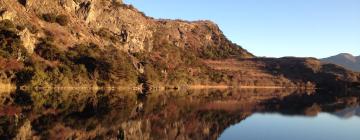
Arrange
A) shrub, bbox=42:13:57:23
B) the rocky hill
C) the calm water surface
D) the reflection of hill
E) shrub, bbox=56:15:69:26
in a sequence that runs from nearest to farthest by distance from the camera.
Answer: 1. the calm water surface
2. the reflection of hill
3. the rocky hill
4. shrub, bbox=42:13:57:23
5. shrub, bbox=56:15:69:26

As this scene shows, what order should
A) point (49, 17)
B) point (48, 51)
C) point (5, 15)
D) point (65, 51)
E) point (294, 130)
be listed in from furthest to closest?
point (49, 17) < point (65, 51) < point (48, 51) < point (5, 15) < point (294, 130)

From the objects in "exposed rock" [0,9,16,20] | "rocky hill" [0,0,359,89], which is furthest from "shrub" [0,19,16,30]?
"exposed rock" [0,9,16,20]

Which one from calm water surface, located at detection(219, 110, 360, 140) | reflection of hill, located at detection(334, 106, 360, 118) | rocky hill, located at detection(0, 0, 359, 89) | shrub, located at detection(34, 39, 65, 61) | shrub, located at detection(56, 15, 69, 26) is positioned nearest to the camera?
calm water surface, located at detection(219, 110, 360, 140)

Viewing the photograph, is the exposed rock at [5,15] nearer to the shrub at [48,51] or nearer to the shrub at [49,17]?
the shrub at [48,51]

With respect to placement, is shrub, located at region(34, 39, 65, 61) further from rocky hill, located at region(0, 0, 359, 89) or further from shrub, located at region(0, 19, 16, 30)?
shrub, located at region(0, 19, 16, 30)

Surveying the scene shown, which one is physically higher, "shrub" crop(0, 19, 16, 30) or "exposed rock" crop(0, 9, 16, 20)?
"exposed rock" crop(0, 9, 16, 20)

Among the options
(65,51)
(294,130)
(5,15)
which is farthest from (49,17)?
(294,130)

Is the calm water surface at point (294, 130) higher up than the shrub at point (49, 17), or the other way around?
the shrub at point (49, 17)

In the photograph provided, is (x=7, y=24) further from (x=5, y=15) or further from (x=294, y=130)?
(x=294, y=130)

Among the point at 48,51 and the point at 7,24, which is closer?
the point at 7,24

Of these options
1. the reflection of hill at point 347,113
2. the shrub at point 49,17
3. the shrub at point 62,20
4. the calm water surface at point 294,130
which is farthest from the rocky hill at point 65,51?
the calm water surface at point 294,130

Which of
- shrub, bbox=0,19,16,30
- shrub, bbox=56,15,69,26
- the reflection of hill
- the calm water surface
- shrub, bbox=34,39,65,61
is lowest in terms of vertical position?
the calm water surface

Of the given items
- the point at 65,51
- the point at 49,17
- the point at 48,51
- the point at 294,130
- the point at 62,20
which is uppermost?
the point at 49,17

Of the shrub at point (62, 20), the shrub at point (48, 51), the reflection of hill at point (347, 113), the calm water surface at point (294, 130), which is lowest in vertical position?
the calm water surface at point (294, 130)
